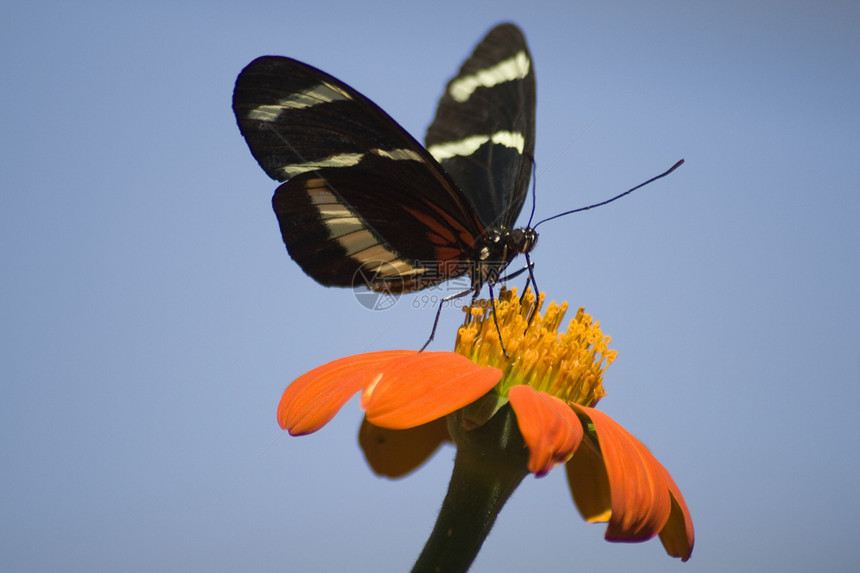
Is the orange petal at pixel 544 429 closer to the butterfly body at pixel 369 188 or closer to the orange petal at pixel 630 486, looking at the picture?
the orange petal at pixel 630 486

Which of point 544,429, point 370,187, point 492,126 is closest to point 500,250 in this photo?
point 370,187

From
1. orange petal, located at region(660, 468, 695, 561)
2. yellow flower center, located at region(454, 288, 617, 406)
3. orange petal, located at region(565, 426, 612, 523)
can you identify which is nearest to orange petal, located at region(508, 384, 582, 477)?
yellow flower center, located at region(454, 288, 617, 406)

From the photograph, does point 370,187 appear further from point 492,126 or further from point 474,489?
point 474,489

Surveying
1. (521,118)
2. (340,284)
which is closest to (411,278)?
(340,284)

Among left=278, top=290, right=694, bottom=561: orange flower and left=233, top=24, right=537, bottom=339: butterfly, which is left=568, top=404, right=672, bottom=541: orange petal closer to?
left=278, top=290, right=694, bottom=561: orange flower

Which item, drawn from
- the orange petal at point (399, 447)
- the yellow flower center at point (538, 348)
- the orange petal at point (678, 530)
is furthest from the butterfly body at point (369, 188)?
the orange petal at point (678, 530)

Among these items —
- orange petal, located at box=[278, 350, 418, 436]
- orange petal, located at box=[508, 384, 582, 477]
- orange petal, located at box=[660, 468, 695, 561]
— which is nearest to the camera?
orange petal, located at box=[508, 384, 582, 477]

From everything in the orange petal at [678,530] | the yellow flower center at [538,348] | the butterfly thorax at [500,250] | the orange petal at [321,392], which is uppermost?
the butterfly thorax at [500,250]
